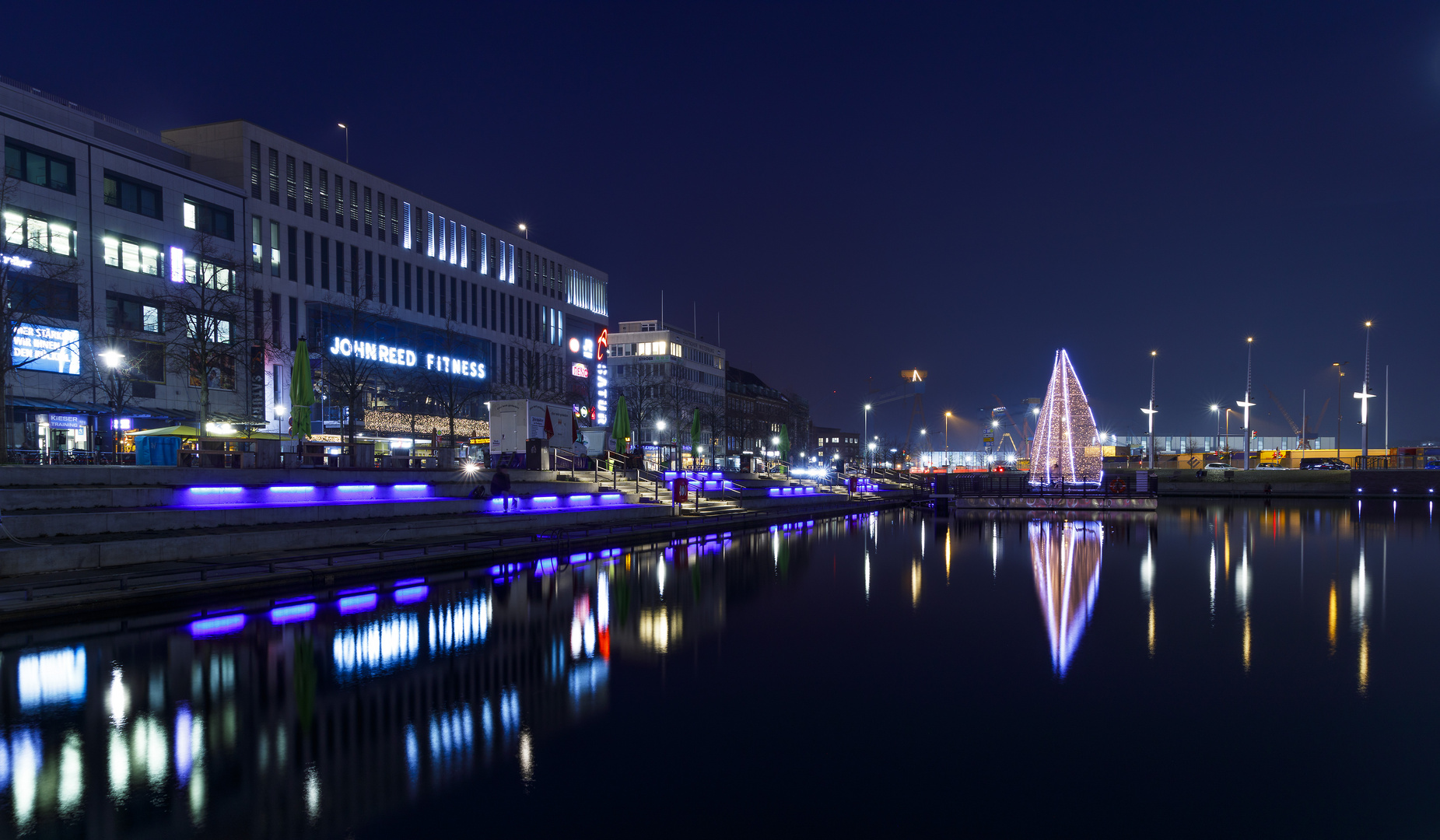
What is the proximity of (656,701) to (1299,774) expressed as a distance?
7299 mm

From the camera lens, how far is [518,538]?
2823 cm

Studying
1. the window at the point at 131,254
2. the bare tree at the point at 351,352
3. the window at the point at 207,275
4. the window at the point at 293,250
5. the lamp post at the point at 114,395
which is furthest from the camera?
the window at the point at 293,250

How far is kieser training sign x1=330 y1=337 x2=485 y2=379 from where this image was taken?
60781 millimetres

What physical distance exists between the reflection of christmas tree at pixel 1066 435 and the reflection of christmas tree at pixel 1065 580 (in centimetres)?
1711

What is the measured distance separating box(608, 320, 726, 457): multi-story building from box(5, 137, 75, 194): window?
200ft

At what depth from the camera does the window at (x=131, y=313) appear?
44750 mm

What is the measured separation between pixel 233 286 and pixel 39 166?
10.1 meters

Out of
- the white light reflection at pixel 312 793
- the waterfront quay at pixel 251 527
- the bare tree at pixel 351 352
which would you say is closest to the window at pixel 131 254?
the bare tree at pixel 351 352

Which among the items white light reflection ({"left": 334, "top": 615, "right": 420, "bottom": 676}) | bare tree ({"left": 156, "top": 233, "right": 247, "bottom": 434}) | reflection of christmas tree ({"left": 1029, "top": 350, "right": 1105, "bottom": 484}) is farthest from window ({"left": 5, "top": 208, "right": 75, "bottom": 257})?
reflection of christmas tree ({"left": 1029, "top": 350, "right": 1105, "bottom": 484})

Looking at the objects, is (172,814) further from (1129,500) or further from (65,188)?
(1129,500)

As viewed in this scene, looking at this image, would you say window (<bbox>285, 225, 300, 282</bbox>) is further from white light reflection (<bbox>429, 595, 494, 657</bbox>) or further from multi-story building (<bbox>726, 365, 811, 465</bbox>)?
multi-story building (<bbox>726, 365, 811, 465</bbox>)

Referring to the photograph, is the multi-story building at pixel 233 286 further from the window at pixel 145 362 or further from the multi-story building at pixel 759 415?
the multi-story building at pixel 759 415

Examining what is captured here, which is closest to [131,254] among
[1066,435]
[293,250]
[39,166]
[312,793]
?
[39,166]

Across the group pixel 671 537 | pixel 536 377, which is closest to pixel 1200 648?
pixel 671 537
